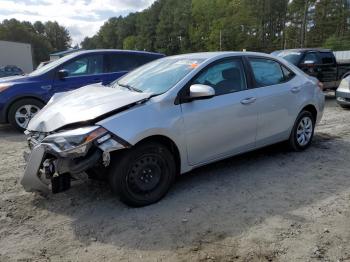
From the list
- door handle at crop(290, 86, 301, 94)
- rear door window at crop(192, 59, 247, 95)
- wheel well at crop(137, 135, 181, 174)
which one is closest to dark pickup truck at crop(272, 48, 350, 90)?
door handle at crop(290, 86, 301, 94)

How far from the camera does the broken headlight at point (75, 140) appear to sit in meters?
3.65

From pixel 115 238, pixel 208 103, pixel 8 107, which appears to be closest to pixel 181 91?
pixel 208 103

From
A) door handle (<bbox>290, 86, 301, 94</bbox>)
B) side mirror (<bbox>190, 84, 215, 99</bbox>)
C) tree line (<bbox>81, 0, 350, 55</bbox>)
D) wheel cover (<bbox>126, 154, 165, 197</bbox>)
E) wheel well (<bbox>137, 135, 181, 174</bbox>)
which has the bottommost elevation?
wheel cover (<bbox>126, 154, 165, 197</bbox>)

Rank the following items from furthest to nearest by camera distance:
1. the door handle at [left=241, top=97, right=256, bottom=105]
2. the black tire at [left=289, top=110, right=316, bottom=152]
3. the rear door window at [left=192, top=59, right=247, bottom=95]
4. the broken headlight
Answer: the black tire at [left=289, top=110, right=316, bottom=152]
the door handle at [left=241, top=97, right=256, bottom=105]
the rear door window at [left=192, top=59, right=247, bottom=95]
the broken headlight

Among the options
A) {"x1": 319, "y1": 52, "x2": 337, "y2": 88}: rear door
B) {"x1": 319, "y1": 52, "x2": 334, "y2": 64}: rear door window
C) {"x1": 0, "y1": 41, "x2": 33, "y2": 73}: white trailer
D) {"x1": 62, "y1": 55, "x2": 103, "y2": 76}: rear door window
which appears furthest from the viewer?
{"x1": 0, "y1": 41, "x2": 33, "y2": 73}: white trailer

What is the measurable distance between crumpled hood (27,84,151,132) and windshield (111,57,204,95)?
227 millimetres

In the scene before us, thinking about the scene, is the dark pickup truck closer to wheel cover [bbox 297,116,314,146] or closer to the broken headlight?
wheel cover [bbox 297,116,314,146]

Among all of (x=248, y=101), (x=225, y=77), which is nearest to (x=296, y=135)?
(x=248, y=101)

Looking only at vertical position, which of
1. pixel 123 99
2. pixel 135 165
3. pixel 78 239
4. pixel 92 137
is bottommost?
pixel 78 239

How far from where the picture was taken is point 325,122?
27.7 feet

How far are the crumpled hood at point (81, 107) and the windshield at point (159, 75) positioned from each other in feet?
0.75

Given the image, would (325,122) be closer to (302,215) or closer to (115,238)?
(302,215)

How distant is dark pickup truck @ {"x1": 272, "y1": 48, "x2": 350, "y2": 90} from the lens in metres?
12.2

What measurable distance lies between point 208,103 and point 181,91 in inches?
15.6
